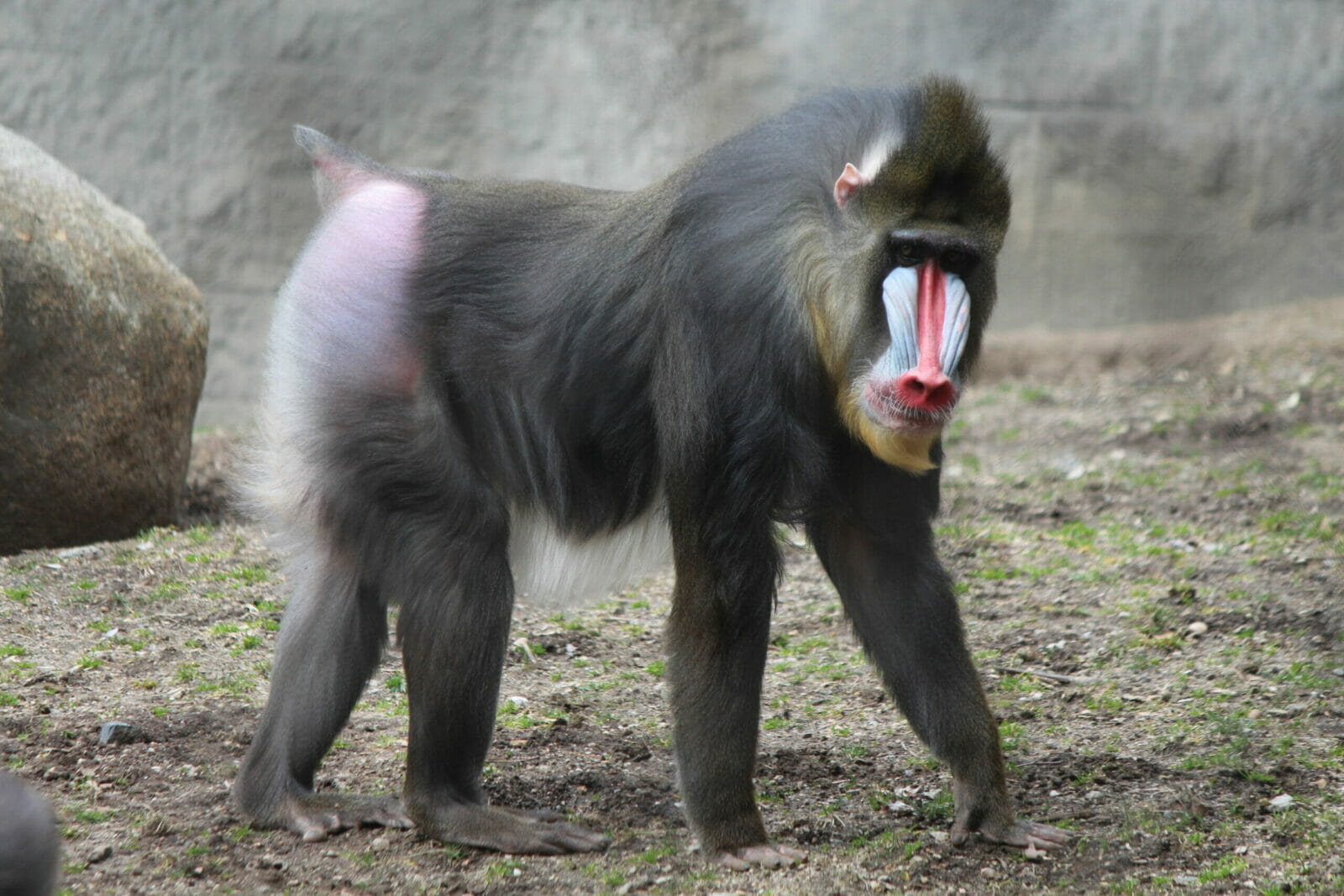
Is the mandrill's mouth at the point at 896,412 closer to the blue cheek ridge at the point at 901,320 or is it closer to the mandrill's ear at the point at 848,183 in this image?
the blue cheek ridge at the point at 901,320

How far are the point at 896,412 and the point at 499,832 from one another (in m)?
1.31

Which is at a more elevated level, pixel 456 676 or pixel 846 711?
pixel 456 676

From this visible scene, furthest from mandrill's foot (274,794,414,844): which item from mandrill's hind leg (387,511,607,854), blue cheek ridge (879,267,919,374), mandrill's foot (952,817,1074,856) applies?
blue cheek ridge (879,267,919,374)

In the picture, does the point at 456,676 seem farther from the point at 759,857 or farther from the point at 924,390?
the point at 924,390

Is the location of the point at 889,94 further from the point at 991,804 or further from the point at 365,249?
the point at 991,804

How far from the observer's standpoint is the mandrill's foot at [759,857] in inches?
126

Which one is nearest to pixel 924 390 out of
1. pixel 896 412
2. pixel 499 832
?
pixel 896 412

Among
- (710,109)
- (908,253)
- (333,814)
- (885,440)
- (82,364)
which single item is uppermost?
(710,109)

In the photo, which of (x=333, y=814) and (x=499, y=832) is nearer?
(x=499, y=832)

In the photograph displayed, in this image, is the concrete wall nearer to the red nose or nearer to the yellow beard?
the yellow beard

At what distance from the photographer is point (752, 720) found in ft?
10.7

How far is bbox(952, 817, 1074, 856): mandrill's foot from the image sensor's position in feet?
11.0

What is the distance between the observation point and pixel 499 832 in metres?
3.34

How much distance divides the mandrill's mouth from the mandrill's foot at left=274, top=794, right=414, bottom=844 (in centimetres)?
143
